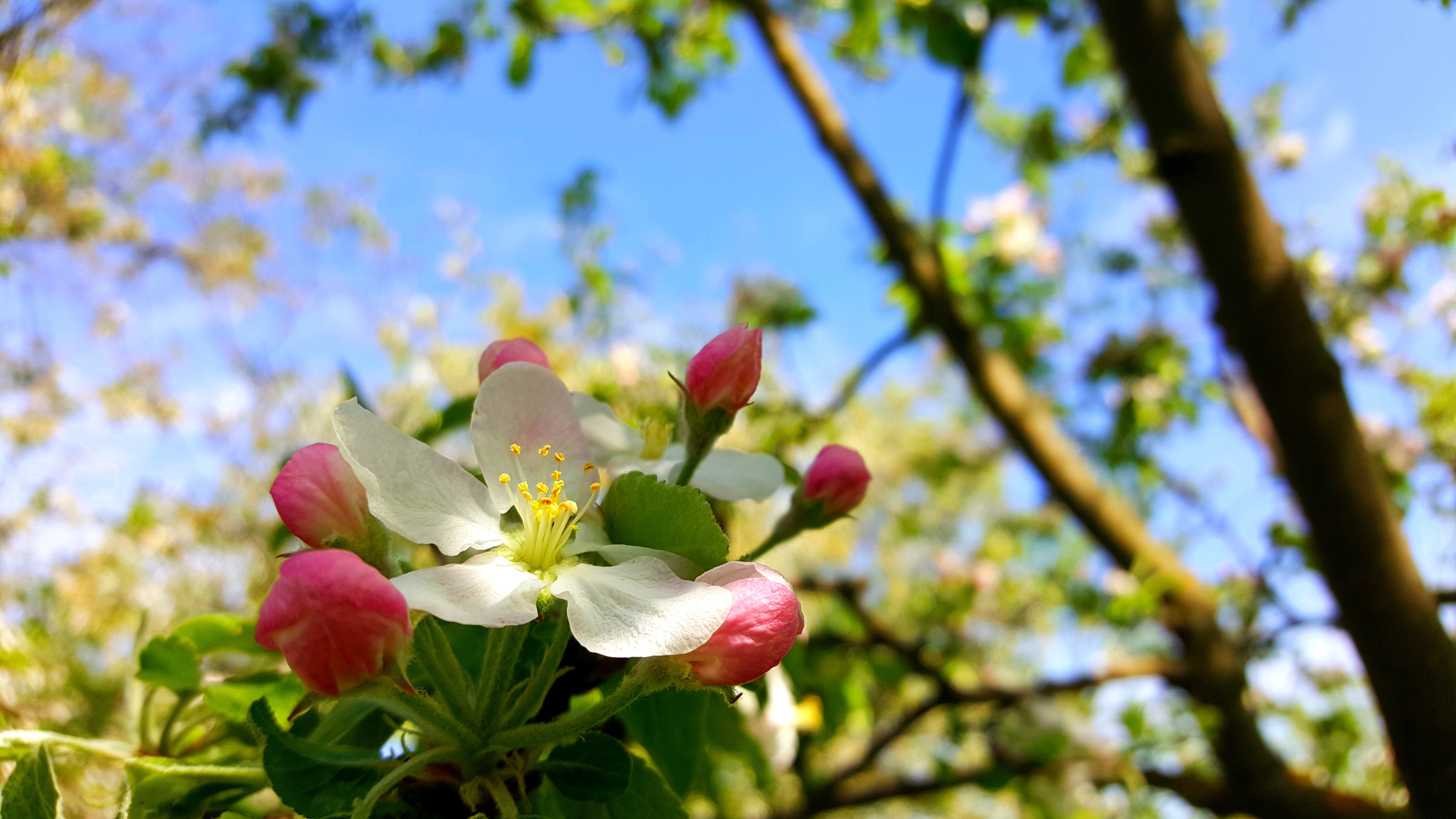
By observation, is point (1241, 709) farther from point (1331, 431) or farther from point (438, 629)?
point (438, 629)

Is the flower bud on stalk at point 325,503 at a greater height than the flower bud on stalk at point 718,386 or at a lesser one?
lesser

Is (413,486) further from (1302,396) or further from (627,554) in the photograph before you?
(1302,396)

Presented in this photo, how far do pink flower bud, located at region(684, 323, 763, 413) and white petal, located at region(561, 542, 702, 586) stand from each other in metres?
0.12

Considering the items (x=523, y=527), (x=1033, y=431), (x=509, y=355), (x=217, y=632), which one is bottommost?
(x=217, y=632)

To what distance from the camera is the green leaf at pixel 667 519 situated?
417 millimetres

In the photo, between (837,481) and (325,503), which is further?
(837,481)

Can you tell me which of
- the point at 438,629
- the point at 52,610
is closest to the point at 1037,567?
the point at 52,610

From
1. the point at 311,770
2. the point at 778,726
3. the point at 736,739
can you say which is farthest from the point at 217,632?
the point at 778,726

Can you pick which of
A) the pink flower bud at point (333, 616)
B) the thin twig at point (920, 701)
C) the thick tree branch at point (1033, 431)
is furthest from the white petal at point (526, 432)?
the thick tree branch at point (1033, 431)

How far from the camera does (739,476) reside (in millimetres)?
Answer: 589

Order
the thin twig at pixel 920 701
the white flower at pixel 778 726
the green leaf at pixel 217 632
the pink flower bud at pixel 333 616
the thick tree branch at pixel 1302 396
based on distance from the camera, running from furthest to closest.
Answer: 1. the thin twig at pixel 920 701
2. the white flower at pixel 778 726
3. the thick tree branch at pixel 1302 396
4. the green leaf at pixel 217 632
5. the pink flower bud at pixel 333 616

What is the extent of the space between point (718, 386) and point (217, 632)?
38 centimetres

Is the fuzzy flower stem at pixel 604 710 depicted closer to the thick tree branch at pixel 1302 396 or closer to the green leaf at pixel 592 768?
the green leaf at pixel 592 768

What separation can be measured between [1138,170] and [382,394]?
4.41m
